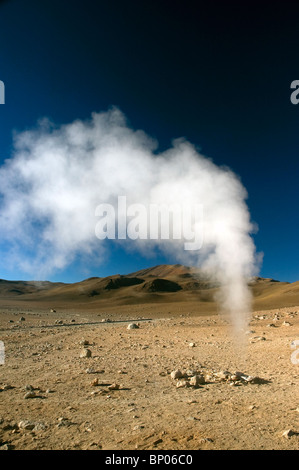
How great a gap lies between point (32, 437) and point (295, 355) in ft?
27.5

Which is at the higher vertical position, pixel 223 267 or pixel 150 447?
pixel 223 267

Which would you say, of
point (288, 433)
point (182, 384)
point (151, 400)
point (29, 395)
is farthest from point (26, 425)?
point (288, 433)

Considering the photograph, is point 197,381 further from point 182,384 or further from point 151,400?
point 151,400

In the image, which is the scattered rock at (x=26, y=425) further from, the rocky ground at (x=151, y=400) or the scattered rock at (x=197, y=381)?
the scattered rock at (x=197, y=381)

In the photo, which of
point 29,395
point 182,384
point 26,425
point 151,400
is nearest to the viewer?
point 26,425

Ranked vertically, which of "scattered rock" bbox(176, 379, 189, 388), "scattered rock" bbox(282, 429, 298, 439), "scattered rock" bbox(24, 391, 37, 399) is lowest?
"scattered rock" bbox(24, 391, 37, 399)

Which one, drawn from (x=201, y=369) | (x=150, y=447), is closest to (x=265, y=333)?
(x=201, y=369)

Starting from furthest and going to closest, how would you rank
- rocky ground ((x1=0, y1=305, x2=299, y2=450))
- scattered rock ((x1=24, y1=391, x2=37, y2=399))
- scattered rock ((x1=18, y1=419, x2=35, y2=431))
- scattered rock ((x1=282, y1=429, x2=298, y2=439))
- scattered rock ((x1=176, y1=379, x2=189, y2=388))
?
scattered rock ((x1=176, y1=379, x2=189, y2=388)) → scattered rock ((x1=24, y1=391, x2=37, y2=399)) → scattered rock ((x1=18, y1=419, x2=35, y2=431)) → rocky ground ((x1=0, y1=305, x2=299, y2=450)) → scattered rock ((x1=282, y1=429, x2=298, y2=439))

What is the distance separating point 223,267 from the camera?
13.5m

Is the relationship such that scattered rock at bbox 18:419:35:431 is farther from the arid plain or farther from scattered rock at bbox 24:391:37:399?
scattered rock at bbox 24:391:37:399

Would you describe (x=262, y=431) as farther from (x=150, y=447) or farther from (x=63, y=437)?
(x=63, y=437)

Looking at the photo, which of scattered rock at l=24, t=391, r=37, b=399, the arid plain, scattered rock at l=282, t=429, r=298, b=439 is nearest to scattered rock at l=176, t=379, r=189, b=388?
the arid plain

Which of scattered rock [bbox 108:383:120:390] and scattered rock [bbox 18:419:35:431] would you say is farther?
scattered rock [bbox 108:383:120:390]
